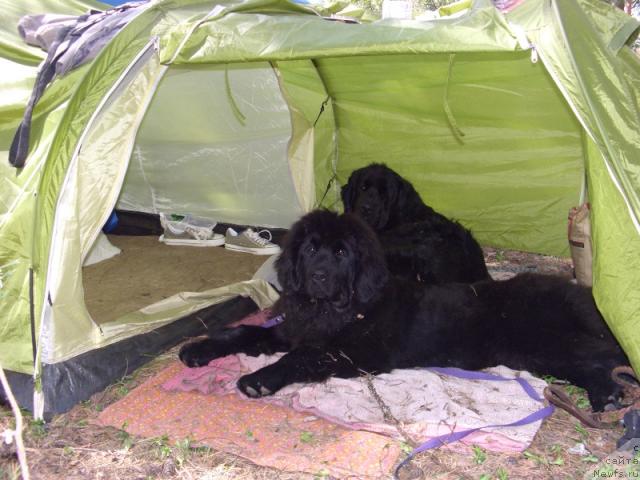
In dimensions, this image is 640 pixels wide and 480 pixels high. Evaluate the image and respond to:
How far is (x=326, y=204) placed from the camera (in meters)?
6.56

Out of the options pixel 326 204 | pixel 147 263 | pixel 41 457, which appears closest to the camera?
pixel 41 457

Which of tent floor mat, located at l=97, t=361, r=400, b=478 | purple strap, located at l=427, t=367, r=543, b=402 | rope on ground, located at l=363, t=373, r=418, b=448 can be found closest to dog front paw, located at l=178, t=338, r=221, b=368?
tent floor mat, located at l=97, t=361, r=400, b=478

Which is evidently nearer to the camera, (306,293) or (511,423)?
(511,423)

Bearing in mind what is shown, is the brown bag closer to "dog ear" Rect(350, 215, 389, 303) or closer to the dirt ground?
the dirt ground

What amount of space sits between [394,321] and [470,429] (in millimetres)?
775

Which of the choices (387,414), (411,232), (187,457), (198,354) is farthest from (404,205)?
(187,457)

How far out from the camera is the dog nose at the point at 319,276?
3.31 meters

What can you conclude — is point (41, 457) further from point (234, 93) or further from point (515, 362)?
point (234, 93)

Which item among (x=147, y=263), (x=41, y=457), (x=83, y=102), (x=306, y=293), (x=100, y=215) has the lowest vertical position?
(x=147, y=263)

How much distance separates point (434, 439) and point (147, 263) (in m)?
3.31

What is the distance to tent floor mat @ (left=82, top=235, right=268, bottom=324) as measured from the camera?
4363 mm

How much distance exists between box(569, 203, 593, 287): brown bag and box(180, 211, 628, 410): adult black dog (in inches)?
38.3

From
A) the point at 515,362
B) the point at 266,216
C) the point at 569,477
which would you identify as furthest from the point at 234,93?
the point at 569,477

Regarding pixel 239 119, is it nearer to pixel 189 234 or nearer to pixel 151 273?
pixel 189 234
